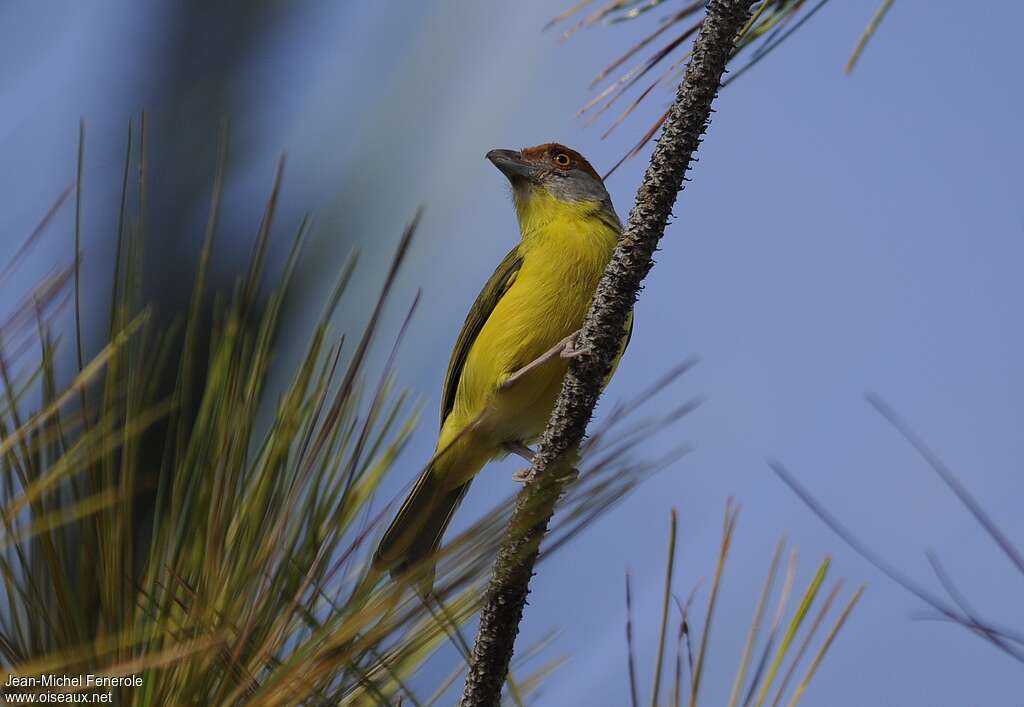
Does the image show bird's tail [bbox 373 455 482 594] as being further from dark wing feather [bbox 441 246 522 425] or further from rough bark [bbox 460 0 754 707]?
rough bark [bbox 460 0 754 707]

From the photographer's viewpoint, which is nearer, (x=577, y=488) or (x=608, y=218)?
(x=577, y=488)

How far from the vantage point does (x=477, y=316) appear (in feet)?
14.2

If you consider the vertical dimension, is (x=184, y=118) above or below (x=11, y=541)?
above

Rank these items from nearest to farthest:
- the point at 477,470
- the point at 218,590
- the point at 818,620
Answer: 1. the point at 218,590
2. the point at 818,620
3. the point at 477,470

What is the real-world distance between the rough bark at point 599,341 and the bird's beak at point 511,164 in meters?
2.59

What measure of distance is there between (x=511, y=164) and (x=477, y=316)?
0.84 meters

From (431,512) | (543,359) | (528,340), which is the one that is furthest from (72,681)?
(528,340)

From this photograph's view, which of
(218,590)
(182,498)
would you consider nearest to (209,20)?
(182,498)

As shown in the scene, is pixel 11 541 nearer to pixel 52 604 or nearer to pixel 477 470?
pixel 52 604

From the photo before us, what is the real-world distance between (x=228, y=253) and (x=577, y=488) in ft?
3.01

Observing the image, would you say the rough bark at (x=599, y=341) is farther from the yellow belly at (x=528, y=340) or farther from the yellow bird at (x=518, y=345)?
the yellow belly at (x=528, y=340)

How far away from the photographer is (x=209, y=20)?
2539 millimetres

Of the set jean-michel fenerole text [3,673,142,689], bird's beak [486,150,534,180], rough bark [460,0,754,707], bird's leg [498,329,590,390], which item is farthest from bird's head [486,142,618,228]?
jean-michel fenerole text [3,673,142,689]

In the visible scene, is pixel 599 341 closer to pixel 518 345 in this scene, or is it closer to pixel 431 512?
pixel 431 512
